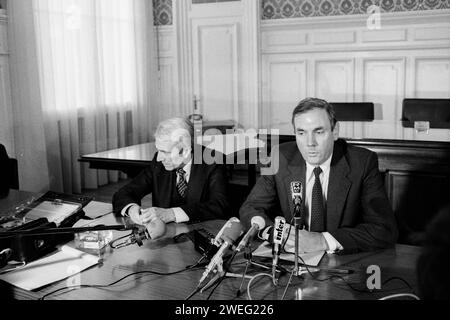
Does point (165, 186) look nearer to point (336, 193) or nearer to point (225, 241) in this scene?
point (336, 193)

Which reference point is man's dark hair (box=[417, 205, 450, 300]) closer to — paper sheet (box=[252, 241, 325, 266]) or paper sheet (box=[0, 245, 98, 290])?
paper sheet (box=[252, 241, 325, 266])

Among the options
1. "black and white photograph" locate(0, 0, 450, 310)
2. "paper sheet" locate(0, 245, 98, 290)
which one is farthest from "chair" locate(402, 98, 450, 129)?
"paper sheet" locate(0, 245, 98, 290)

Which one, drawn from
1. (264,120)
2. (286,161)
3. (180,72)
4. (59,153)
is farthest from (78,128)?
(286,161)

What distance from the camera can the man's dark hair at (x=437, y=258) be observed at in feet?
1.98

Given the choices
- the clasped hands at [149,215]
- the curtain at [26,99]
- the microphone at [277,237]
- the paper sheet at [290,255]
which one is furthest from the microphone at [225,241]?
the curtain at [26,99]

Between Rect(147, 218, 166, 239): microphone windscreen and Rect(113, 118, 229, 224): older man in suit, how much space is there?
336 millimetres

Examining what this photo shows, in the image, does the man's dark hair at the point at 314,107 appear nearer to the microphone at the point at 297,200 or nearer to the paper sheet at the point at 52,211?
the microphone at the point at 297,200

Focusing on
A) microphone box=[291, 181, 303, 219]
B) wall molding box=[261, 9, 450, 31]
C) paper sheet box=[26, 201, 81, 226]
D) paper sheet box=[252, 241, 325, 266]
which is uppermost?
wall molding box=[261, 9, 450, 31]

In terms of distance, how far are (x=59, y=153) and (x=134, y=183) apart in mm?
2693

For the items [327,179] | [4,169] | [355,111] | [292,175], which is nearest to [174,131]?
[292,175]

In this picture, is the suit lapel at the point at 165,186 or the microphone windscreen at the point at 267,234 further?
the suit lapel at the point at 165,186

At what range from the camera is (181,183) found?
2.42m

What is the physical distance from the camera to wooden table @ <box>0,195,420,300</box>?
1338 millimetres

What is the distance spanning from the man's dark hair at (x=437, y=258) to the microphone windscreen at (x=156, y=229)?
130 centimetres
